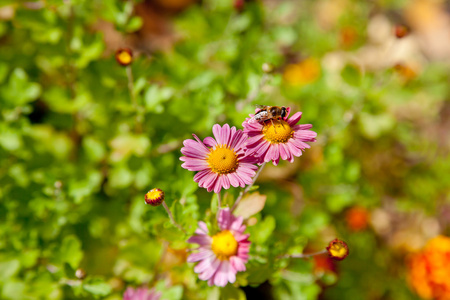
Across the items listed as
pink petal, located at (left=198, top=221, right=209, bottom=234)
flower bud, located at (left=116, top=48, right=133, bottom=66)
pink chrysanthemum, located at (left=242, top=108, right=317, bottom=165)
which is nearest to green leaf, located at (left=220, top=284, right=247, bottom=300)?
pink petal, located at (left=198, top=221, right=209, bottom=234)

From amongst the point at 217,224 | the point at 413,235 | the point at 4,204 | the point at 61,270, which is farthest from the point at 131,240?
the point at 413,235

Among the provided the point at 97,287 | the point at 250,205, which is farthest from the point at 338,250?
the point at 97,287

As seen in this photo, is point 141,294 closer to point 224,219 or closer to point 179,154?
point 224,219

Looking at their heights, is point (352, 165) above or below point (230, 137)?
above

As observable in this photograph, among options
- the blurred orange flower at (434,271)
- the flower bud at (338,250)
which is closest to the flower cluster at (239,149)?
the flower bud at (338,250)

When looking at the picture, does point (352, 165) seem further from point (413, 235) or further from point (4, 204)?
point (4, 204)

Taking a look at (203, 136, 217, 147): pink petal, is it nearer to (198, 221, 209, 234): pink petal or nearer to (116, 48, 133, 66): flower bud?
(198, 221, 209, 234): pink petal
